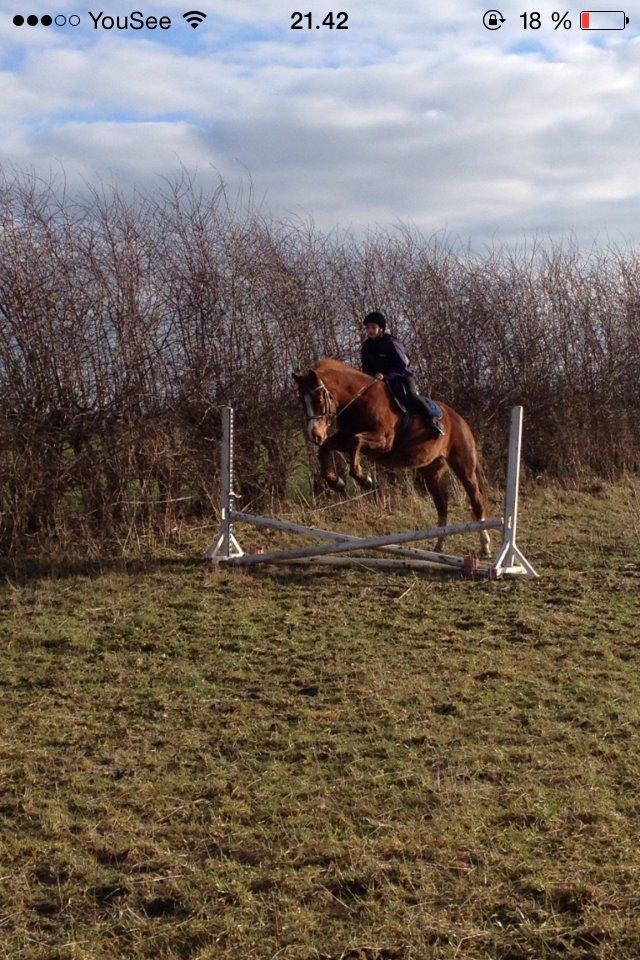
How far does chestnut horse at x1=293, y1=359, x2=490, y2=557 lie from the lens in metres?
8.42

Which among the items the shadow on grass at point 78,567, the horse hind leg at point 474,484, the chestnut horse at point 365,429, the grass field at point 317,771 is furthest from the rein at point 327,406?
the horse hind leg at point 474,484

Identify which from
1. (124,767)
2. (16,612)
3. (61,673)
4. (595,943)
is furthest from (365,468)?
(595,943)

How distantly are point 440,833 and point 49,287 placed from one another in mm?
7165

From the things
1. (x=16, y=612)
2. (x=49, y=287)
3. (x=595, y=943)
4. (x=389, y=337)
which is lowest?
(x=595, y=943)

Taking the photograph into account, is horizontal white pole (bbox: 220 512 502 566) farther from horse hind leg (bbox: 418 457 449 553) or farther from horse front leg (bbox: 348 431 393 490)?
horse hind leg (bbox: 418 457 449 553)

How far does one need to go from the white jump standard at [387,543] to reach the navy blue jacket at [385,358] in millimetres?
1160

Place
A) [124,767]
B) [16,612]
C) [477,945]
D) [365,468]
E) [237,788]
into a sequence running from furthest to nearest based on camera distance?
[365,468] < [16,612] < [124,767] < [237,788] < [477,945]

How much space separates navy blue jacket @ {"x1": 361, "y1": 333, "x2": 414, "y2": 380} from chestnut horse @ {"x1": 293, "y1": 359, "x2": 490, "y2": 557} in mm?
240


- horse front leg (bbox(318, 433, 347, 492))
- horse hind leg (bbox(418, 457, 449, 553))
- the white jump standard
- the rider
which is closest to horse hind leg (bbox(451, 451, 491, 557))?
horse hind leg (bbox(418, 457, 449, 553))

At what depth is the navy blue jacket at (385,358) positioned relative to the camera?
9469mm

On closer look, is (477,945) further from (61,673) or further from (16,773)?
(61,673)

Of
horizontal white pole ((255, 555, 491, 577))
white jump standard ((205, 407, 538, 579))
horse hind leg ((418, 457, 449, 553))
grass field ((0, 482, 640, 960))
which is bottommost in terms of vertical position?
grass field ((0, 482, 640, 960))

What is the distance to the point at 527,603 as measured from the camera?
8.61 metres

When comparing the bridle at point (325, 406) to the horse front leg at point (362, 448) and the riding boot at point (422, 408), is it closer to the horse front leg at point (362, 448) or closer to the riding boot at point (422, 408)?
the horse front leg at point (362, 448)
